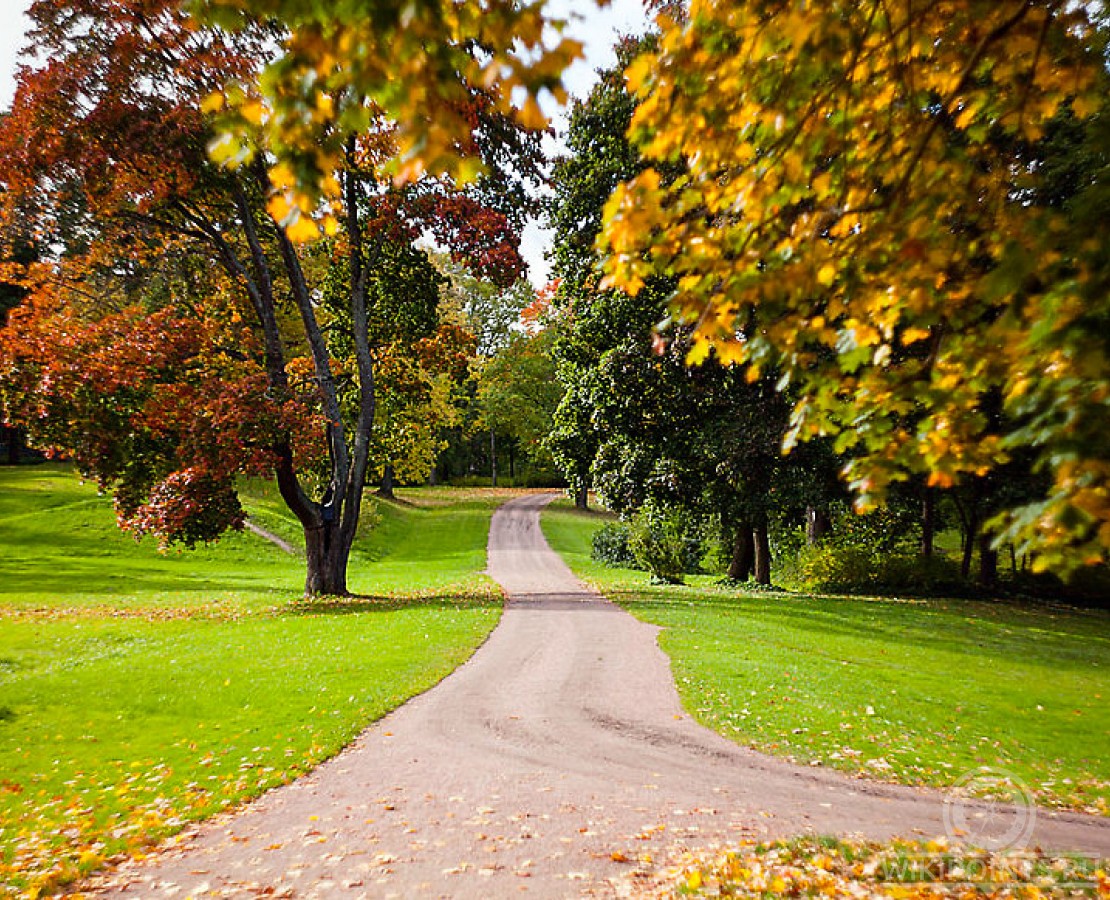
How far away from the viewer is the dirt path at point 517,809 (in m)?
4.66

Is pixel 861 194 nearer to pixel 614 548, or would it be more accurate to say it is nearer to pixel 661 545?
pixel 661 545

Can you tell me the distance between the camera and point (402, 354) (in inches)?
798

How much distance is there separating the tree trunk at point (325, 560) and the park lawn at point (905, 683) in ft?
27.3

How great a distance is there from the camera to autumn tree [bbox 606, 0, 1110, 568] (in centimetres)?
345

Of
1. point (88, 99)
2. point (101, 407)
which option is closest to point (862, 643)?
point (101, 407)

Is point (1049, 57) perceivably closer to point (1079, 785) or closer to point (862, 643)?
point (1079, 785)

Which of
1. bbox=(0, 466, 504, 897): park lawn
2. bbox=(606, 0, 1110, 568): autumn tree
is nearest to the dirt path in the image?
bbox=(0, 466, 504, 897): park lawn

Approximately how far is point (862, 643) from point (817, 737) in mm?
6401

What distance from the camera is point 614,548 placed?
30516mm

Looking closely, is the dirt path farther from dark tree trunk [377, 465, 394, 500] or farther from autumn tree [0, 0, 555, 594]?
dark tree trunk [377, 465, 394, 500]

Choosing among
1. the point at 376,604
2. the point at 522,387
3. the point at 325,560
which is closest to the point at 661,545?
the point at 376,604

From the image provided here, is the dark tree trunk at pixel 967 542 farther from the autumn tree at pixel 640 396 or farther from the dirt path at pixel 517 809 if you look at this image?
the dirt path at pixel 517 809

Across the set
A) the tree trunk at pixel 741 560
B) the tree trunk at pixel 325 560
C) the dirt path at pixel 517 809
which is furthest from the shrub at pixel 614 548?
the dirt path at pixel 517 809

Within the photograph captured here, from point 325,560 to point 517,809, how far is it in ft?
45.2
